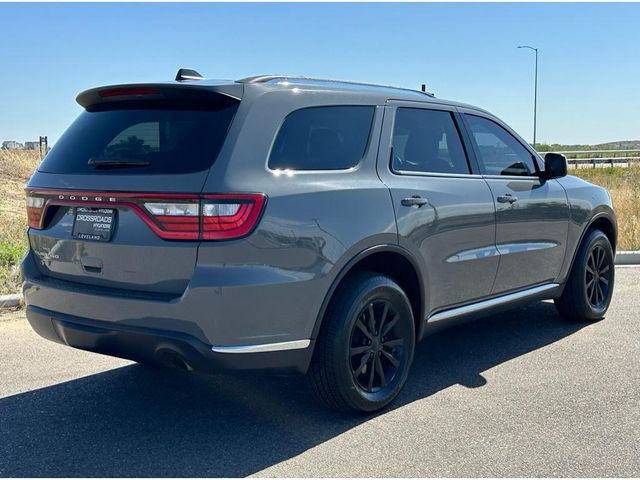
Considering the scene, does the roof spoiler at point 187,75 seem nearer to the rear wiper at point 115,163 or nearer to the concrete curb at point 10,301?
the rear wiper at point 115,163

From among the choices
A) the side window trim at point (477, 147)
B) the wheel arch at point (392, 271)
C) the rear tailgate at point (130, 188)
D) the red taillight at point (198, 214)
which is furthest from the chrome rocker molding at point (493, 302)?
the rear tailgate at point (130, 188)

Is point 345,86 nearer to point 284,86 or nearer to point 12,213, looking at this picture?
point 284,86

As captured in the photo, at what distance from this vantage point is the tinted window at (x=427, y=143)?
4.20 meters

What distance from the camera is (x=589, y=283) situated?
19.4 feet

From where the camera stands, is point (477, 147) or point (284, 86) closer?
point (284, 86)

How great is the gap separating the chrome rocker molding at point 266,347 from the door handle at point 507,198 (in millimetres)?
2005

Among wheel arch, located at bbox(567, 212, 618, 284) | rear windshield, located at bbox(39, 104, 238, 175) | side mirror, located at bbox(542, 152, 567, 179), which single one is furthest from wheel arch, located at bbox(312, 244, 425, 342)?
wheel arch, located at bbox(567, 212, 618, 284)

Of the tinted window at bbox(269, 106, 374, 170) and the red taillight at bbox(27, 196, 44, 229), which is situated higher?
the tinted window at bbox(269, 106, 374, 170)

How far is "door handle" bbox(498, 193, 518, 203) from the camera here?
4757 millimetres

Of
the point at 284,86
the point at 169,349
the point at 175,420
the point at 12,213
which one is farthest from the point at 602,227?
the point at 12,213

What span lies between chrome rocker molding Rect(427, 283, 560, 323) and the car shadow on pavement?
42 centimetres

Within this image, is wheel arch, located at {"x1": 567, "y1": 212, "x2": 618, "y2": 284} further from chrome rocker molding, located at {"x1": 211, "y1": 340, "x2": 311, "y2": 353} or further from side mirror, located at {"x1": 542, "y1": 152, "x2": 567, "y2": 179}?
chrome rocker molding, located at {"x1": 211, "y1": 340, "x2": 311, "y2": 353}

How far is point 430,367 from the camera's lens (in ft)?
15.7

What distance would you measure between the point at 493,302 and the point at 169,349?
2497 mm
